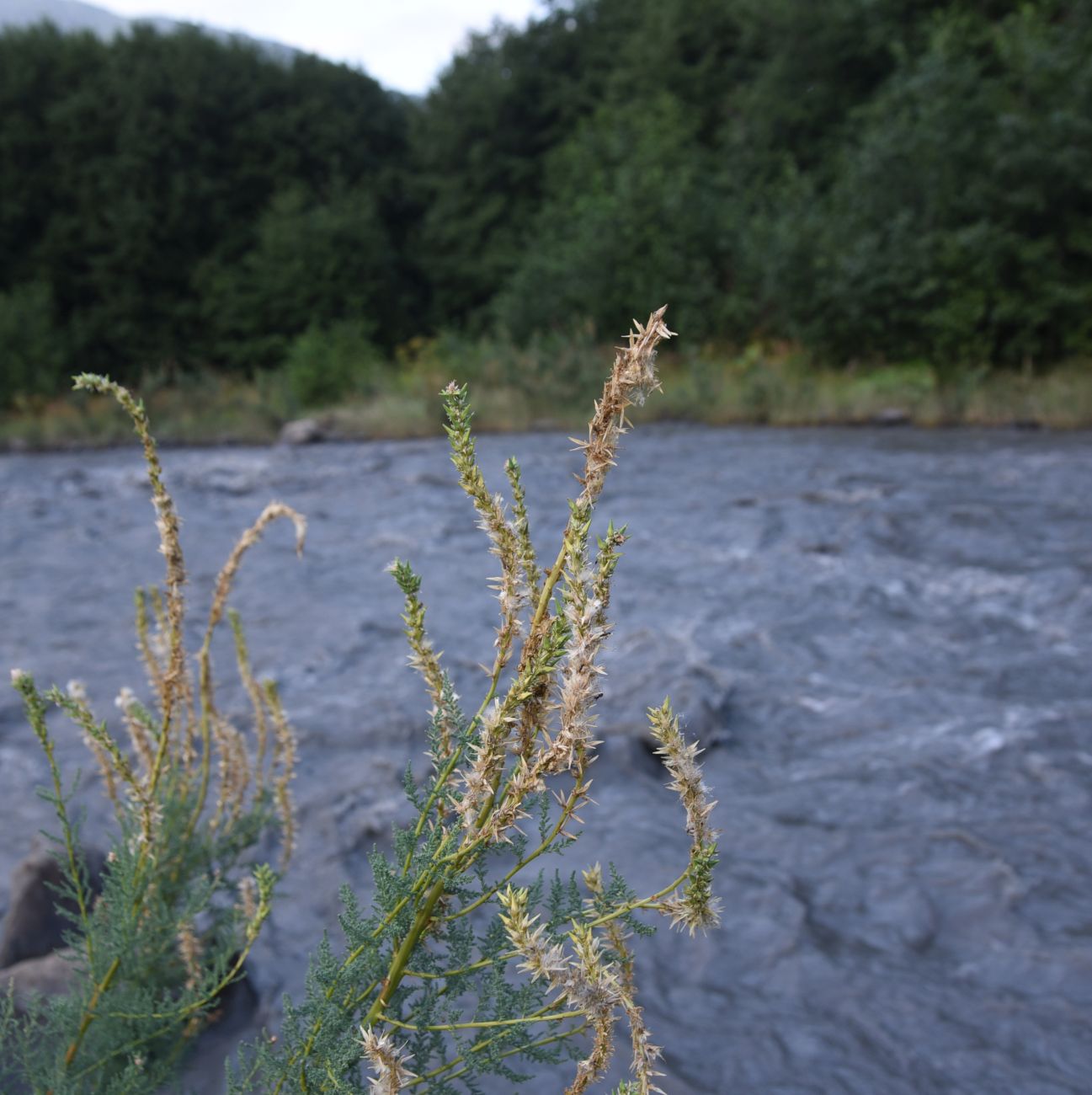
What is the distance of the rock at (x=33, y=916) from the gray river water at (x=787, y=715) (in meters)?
0.65

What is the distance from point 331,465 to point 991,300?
37.2 feet

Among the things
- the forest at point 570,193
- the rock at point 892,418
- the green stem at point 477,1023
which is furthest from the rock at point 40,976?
the forest at point 570,193

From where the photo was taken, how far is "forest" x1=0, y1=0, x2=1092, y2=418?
18.0 metres

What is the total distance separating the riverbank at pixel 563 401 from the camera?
1537 cm

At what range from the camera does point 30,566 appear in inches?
368

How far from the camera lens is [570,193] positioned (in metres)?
27.9

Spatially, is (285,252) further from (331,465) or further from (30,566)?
(30,566)

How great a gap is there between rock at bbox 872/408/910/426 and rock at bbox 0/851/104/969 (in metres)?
13.9

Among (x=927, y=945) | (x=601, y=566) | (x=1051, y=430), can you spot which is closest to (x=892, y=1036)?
(x=927, y=945)

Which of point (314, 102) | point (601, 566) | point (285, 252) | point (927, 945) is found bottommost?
point (927, 945)

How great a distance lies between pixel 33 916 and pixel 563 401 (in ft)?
50.9

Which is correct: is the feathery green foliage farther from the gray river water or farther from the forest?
the forest

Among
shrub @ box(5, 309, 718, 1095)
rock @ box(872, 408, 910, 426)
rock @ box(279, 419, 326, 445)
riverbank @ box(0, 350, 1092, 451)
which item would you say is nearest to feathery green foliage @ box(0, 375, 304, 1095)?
shrub @ box(5, 309, 718, 1095)

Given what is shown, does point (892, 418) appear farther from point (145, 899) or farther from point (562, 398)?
point (145, 899)
